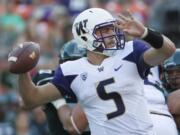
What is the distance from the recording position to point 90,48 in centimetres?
728

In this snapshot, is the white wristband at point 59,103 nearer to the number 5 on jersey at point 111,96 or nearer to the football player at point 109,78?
the football player at point 109,78

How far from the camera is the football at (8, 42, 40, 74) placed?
23.8ft

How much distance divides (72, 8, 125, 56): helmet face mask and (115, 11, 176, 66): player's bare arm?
0.31 meters

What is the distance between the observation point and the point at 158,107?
7668mm

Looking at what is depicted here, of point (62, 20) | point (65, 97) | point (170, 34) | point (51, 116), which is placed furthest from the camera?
point (62, 20)

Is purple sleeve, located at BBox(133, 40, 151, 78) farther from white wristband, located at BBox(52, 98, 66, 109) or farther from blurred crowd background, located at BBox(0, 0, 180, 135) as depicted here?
blurred crowd background, located at BBox(0, 0, 180, 135)

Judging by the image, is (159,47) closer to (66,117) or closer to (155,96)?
(155,96)

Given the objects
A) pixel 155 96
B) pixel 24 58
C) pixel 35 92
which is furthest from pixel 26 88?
pixel 155 96

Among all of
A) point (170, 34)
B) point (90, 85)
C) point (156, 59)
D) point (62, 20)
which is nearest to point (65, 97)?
point (90, 85)

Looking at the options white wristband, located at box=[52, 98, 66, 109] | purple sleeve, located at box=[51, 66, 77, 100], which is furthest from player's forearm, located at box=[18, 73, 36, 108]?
white wristband, located at box=[52, 98, 66, 109]

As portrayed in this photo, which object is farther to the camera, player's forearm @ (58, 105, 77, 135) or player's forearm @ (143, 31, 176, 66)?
player's forearm @ (58, 105, 77, 135)

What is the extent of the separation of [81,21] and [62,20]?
6.81 meters

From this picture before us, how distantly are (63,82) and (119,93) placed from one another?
0.52 metres

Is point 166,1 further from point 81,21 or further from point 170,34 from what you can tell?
point 81,21
